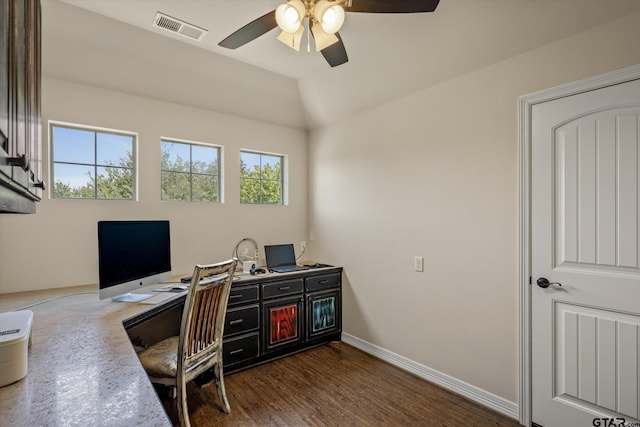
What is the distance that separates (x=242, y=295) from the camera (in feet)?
9.19

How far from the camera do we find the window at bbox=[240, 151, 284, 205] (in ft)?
11.7

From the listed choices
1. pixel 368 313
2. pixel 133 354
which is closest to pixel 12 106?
pixel 133 354

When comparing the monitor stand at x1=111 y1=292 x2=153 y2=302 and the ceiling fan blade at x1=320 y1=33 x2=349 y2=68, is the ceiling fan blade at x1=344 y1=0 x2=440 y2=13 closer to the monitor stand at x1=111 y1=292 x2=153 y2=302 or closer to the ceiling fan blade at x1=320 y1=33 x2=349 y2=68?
the ceiling fan blade at x1=320 y1=33 x2=349 y2=68

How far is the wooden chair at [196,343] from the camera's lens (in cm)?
182

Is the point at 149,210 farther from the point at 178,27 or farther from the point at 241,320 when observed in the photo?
the point at 178,27

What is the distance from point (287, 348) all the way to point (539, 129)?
2773 millimetres

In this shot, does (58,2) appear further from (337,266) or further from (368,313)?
(368,313)

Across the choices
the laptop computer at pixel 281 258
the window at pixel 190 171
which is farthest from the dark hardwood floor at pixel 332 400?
the window at pixel 190 171

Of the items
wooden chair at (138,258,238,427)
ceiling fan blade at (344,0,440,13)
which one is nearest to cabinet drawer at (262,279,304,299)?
wooden chair at (138,258,238,427)

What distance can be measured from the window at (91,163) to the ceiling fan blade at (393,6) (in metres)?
2.33

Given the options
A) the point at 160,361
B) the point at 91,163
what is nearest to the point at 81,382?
the point at 160,361

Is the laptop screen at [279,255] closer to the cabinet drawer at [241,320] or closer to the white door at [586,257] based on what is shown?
Result: the cabinet drawer at [241,320]

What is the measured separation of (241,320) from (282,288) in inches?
19.0

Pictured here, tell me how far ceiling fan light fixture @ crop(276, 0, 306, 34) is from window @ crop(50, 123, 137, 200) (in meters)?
2.02
